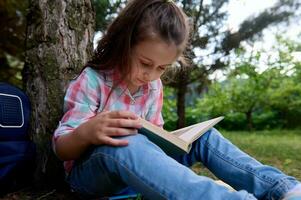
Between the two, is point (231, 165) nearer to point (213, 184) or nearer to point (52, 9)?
point (213, 184)

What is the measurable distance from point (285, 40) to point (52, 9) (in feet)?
16.3

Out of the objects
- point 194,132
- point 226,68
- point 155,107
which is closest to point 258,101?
point 226,68

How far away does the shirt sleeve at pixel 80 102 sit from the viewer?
122 centimetres

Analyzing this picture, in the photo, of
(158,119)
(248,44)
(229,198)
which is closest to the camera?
(229,198)

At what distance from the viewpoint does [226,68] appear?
4.70m

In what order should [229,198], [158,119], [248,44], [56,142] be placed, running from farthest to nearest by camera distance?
[248,44]
[158,119]
[56,142]
[229,198]

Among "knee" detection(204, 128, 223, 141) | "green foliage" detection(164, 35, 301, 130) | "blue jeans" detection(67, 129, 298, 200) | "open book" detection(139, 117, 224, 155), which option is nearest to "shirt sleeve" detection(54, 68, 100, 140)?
"blue jeans" detection(67, 129, 298, 200)

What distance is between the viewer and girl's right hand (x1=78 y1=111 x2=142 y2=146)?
3.44 feet

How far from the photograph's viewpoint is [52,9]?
159 cm

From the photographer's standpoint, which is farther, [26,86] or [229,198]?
[26,86]

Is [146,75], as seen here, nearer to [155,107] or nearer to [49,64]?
[155,107]

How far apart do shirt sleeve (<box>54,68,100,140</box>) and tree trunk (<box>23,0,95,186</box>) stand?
0.28 metres

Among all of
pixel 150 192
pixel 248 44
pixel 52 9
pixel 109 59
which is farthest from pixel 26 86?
pixel 248 44

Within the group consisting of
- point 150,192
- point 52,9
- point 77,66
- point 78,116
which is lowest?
point 150,192
